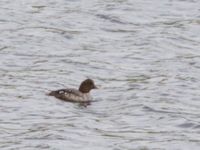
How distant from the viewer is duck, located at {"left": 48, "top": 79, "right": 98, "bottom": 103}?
870 inches

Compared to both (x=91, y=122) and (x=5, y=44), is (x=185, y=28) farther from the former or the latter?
(x=91, y=122)

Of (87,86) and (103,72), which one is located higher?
(87,86)

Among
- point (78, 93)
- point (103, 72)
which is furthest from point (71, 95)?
point (103, 72)

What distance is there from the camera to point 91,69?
25016mm

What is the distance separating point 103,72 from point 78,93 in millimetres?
2290

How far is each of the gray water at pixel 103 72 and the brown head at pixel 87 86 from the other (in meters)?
0.26

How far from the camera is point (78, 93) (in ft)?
74.0

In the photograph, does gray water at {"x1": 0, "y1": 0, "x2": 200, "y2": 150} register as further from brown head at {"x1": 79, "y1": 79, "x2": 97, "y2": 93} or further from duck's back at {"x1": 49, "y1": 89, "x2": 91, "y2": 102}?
brown head at {"x1": 79, "y1": 79, "x2": 97, "y2": 93}

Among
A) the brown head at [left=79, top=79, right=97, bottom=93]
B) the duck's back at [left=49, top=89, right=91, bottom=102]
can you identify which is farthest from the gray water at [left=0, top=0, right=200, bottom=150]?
→ the brown head at [left=79, top=79, right=97, bottom=93]

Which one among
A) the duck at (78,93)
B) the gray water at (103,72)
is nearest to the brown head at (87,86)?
the duck at (78,93)

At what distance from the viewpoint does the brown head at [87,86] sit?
74.5ft

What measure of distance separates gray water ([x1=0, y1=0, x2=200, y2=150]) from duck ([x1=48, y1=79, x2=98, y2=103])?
6.1 inches

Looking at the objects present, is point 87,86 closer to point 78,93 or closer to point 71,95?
point 78,93

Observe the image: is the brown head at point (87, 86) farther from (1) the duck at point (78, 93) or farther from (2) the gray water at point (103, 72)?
(2) the gray water at point (103, 72)
